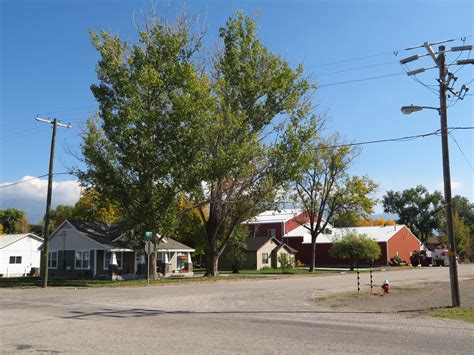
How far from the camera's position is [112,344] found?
9.84 m

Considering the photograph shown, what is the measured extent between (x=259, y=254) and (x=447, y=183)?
42998 millimetres

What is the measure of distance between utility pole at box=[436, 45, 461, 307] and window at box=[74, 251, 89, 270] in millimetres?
30995

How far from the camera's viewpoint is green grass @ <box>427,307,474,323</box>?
1433 cm

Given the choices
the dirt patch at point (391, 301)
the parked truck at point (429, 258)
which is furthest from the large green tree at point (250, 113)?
the parked truck at point (429, 258)

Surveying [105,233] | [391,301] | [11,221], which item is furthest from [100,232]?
[11,221]

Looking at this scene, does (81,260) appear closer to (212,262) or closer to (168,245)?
(168,245)

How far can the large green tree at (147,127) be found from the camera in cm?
3170

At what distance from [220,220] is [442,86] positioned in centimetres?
2408

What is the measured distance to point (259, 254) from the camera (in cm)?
5928

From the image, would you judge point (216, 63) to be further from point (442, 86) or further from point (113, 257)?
point (442, 86)

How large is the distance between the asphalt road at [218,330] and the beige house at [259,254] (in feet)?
135

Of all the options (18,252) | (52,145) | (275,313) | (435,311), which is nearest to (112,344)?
(275,313)

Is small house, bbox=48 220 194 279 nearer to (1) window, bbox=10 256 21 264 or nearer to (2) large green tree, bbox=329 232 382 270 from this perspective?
(1) window, bbox=10 256 21 264

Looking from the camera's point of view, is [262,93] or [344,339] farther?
[262,93]
